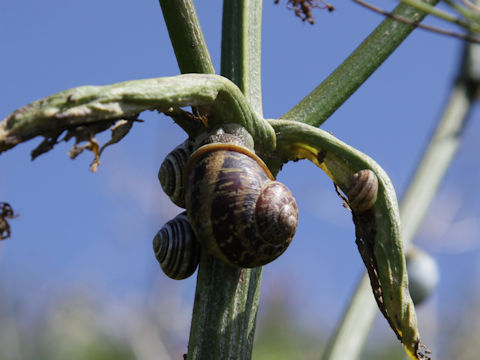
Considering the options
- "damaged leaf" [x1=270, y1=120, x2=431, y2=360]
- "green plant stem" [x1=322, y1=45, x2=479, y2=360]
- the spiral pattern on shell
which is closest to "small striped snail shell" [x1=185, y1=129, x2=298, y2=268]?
the spiral pattern on shell

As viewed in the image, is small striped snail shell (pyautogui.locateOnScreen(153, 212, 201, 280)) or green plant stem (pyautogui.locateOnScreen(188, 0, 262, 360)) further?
small striped snail shell (pyautogui.locateOnScreen(153, 212, 201, 280))

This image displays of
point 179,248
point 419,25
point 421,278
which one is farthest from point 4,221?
point 421,278

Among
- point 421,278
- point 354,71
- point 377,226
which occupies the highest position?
point 354,71

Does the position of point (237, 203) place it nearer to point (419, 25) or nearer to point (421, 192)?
point (419, 25)

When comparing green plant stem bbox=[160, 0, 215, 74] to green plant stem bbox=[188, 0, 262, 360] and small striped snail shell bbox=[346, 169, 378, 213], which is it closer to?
green plant stem bbox=[188, 0, 262, 360]

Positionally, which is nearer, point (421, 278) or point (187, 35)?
point (187, 35)

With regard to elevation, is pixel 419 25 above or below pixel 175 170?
above

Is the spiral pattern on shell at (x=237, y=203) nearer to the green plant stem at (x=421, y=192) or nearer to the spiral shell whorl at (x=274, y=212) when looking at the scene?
the spiral shell whorl at (x=274, y=212)

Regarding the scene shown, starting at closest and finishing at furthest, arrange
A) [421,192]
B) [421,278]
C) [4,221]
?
1. [4,221]
2. [421,192]
3. [421,278]

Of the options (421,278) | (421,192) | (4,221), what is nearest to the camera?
(4,221)
